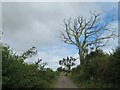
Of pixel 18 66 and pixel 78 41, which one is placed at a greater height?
pixel 78 41

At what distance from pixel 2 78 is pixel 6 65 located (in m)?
0.79

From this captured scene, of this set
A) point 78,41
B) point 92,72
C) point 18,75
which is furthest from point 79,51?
point 18,75

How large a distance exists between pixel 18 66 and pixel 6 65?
54 centimetres

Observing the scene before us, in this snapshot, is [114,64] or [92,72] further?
[92,72]

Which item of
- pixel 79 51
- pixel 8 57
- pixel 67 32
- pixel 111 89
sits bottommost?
pixel 111 89

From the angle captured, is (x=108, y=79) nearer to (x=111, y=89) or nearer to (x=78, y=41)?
(x=111, y=89)

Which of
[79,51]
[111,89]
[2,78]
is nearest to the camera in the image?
[2,78]

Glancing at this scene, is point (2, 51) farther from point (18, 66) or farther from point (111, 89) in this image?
point (111, 89)

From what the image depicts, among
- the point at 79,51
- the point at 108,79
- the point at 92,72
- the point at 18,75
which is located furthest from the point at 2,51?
the point at 79,51

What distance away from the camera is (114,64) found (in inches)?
703

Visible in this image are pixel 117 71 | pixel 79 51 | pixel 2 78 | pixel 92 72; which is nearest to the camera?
pixel 2 78

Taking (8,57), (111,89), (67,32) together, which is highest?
(67,32)

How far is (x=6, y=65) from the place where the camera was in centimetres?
1189

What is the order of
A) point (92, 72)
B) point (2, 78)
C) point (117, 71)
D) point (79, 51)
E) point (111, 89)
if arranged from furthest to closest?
point (79, 51) → point (92, 72) → point (111, 89) → point (117, 71) → point (2, 78)
